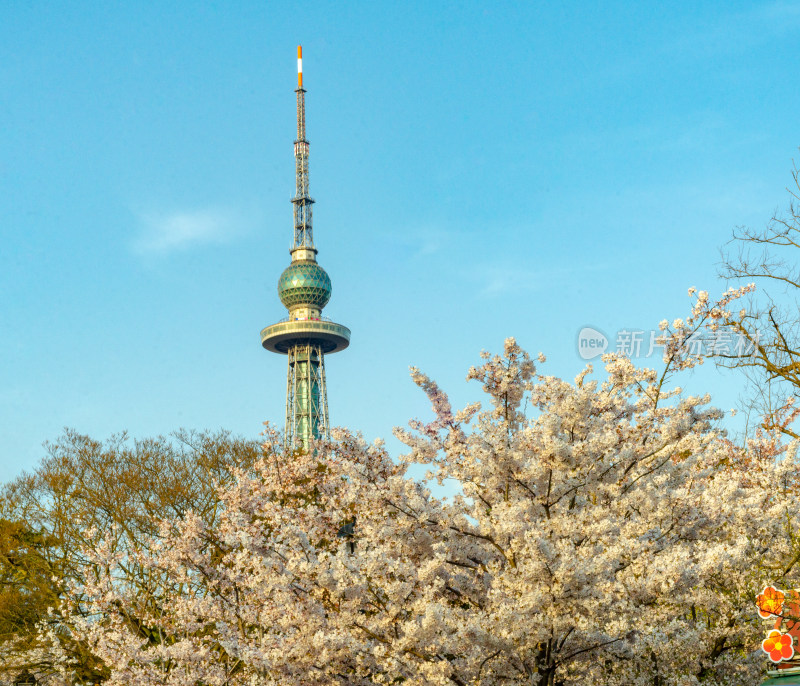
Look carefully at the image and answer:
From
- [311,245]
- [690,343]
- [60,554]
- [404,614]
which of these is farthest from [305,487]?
[311,245]

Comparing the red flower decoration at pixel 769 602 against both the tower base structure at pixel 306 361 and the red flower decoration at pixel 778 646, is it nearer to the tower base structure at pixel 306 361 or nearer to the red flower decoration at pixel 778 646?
the red flower decoration at pixel 778 646

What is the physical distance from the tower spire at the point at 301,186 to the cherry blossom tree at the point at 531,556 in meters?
105

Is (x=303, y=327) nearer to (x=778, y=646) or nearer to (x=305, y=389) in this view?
(x=305, y=389)

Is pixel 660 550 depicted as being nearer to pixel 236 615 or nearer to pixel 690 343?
pixel 690 343

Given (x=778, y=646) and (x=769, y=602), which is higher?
(x=769, y=602)

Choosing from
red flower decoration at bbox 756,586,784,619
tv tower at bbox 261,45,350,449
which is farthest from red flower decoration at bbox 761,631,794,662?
tv tower at bbox 261,45,350,449

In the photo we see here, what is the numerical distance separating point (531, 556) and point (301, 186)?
109 m

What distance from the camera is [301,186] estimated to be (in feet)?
370

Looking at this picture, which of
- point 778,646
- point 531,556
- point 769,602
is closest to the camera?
point 531,556

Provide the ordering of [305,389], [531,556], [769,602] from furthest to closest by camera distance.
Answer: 1. [305,389]
2. [769,602]
3. [531,556]

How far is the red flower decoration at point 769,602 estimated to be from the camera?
31.8 ft

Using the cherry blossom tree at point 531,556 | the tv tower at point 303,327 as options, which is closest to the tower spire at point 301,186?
the tv tower at point 303,327

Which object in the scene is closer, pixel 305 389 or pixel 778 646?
pixel 778 646

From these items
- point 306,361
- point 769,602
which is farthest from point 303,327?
point 769,602
